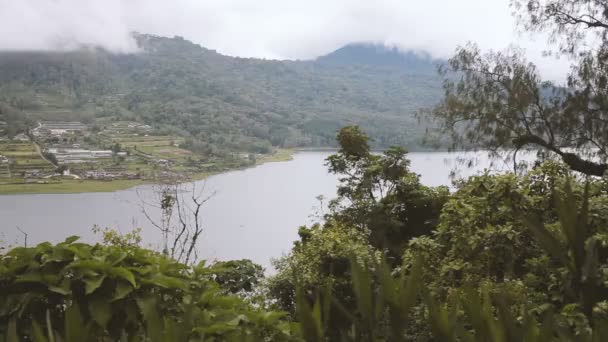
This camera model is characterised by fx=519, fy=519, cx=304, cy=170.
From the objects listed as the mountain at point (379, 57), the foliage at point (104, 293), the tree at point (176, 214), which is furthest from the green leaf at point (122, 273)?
the mountain at point (379, 57)

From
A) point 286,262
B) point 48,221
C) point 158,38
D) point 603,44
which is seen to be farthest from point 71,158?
point 158,38

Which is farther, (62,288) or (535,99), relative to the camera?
(535,99)

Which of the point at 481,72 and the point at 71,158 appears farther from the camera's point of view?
the point at 71,158

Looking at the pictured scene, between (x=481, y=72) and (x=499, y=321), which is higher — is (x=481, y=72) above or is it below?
above

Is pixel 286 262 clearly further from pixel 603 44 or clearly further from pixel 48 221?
pixel 48 221

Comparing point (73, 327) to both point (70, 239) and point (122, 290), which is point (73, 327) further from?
point (70, 239)

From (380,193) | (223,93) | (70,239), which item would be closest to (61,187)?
(380,193)
